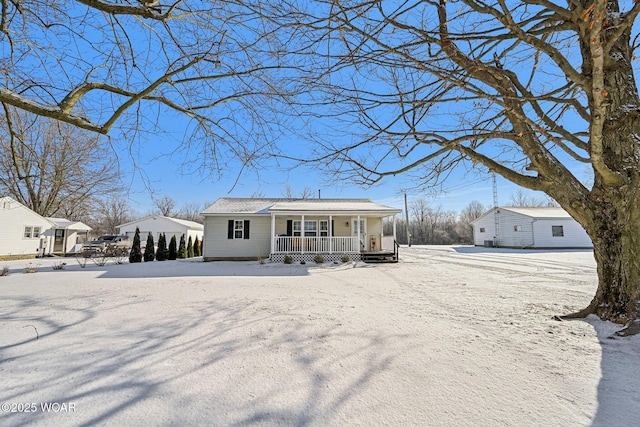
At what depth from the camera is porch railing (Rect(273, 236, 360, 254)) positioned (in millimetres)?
14064

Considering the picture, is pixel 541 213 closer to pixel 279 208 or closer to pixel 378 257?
pixel 378 257

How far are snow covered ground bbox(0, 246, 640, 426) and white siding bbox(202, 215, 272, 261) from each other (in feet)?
31.5

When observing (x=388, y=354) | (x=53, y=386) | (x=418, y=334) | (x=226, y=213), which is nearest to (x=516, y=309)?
(x=418, y=334)

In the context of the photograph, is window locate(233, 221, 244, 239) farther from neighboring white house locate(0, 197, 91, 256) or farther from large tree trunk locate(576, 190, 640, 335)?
neighboring white house locate(0, 197, 91, 256)

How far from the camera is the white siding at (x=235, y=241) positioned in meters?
14.6

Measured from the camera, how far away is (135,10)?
330 cm

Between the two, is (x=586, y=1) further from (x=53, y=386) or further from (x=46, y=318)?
(x=46, y=318)

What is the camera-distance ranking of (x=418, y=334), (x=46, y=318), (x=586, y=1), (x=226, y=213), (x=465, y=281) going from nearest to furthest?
(x=586, y=1) → (x=418, y=334) → (x=46, y=318) → (x=465, y=281) → (x=226, y=213)

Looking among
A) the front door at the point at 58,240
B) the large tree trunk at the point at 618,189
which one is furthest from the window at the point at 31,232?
the large tree trunk at the point at 618,189

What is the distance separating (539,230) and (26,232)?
38.7 m

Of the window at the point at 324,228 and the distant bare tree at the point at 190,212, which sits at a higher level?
the distant bare tree at the point at 190,212

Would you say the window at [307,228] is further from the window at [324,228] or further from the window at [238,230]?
the window at [238,230]

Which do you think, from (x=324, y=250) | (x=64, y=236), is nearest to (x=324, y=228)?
(x=324, y=250)

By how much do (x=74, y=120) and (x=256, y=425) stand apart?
410cm
